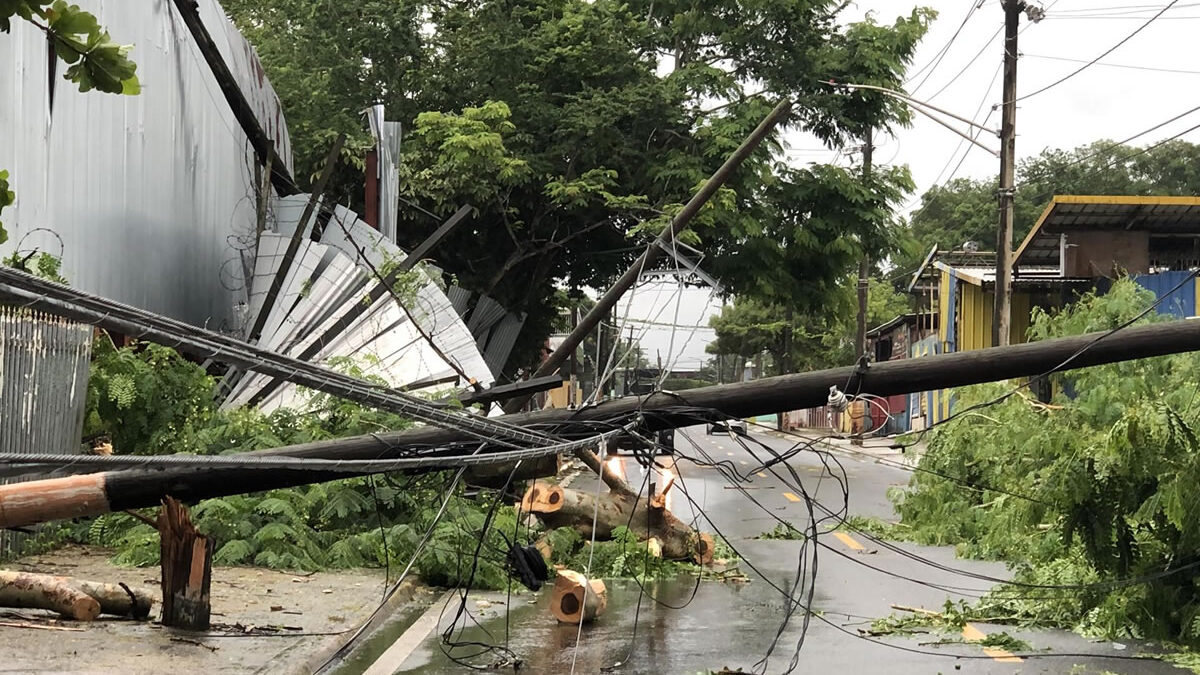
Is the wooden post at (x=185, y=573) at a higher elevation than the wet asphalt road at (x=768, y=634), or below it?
higher

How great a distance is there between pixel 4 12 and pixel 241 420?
37.1 ft

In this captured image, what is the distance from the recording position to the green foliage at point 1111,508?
8.96 meters

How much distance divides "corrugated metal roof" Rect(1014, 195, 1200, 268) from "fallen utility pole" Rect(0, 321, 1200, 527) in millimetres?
21611

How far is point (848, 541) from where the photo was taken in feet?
52.2

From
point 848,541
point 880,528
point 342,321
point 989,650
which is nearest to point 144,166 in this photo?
point 342,321

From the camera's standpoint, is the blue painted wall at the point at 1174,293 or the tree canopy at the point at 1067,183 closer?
the blue painted wall at the point at 1174,293

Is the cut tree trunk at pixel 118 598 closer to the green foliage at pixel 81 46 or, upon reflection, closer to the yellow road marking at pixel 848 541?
the green foliage at pixel 81 46

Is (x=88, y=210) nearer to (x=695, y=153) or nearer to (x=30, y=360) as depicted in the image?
(x=30, y=360)

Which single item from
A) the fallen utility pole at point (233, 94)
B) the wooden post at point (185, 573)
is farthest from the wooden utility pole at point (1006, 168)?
the wooden post at point (185, 573)

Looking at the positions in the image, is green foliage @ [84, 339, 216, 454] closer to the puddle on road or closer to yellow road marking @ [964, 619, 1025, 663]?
the puddle on road

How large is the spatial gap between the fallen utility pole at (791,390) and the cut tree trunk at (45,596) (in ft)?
8.18

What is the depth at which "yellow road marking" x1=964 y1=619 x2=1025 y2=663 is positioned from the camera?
8.61 metres

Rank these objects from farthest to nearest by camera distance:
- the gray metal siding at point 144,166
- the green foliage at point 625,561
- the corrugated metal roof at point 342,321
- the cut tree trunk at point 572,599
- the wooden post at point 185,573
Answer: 1. the corrugated metal roof at point 342,321
2. the green foliage at point 625,561
3. the gray metal siding at point 144,166
4. the cut tree trunk at point 572,599
5. the wooden post at point 185,573

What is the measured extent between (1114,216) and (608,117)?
486 inches
